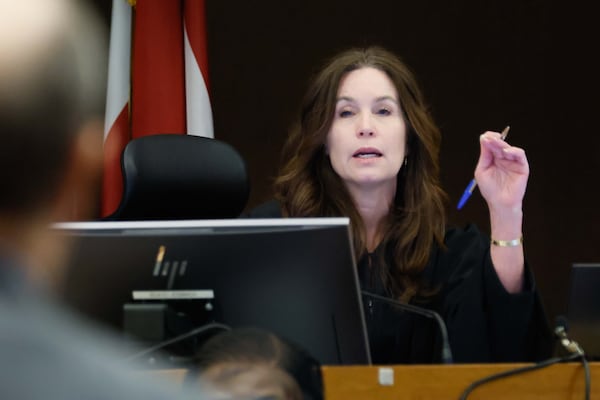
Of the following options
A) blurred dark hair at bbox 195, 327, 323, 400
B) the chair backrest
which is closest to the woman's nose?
the chair backrest

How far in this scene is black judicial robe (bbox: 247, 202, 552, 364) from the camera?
1.85m

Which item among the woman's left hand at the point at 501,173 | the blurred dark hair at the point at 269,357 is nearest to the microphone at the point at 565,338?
the woman's left hand at the point at 501,173

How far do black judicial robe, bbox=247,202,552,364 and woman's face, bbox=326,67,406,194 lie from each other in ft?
0.76

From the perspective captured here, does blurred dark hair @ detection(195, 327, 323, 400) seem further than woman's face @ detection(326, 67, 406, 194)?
No

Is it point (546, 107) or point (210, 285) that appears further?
point (546, 107)

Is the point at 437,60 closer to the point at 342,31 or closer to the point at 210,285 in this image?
the point at 342,31

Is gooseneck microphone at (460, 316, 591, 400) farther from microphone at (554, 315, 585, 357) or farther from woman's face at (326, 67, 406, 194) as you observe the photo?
woman's face at (326, 67, 406, 194)

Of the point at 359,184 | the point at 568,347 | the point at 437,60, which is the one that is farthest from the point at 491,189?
the point at 437,60

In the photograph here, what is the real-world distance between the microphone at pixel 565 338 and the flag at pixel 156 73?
2164 millimetres

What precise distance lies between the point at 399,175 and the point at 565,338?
3.12 ft

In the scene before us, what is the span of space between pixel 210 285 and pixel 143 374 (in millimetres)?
964

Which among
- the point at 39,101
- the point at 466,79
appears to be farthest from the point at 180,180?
the point at 466,79

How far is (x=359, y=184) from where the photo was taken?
227 centimetres

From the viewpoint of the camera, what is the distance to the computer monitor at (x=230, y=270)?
132 cm
